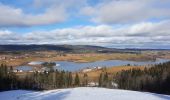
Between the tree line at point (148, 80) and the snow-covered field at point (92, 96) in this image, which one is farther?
the tree line at point (148, 80)

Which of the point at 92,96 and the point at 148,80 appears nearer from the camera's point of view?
the point at 92,96

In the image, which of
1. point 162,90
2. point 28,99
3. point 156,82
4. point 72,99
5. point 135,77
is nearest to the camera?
point 72,99

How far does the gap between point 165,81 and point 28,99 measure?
5448cm

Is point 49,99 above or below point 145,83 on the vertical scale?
above

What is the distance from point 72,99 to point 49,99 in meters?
3.05

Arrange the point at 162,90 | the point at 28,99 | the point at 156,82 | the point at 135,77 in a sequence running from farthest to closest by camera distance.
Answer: the point at 135,77 → the point at 156,82 → the point at 162,90 → the point at 28,99

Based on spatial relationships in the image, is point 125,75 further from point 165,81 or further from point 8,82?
point 8,82

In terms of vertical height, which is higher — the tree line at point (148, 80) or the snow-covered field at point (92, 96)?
the snow-covered field at point (92, 96)

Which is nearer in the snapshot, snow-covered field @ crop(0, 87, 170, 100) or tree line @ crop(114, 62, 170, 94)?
snow-covered field @ crop(0, 87, 170, 100)

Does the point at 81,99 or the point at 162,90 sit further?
the point at 162,90

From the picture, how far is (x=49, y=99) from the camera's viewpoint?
35.3 metres

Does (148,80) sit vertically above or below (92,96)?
below

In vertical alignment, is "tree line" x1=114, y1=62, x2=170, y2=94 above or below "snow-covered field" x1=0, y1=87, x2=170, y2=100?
below

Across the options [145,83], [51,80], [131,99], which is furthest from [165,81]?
→ [131,99]
